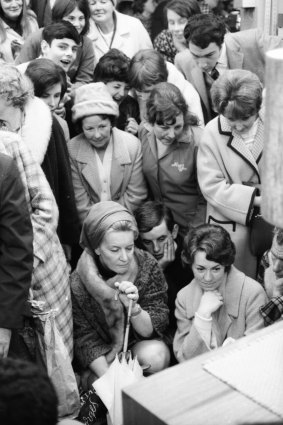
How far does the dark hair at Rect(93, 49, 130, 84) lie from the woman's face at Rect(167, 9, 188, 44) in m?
0.96

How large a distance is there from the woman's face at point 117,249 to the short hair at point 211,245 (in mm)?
261

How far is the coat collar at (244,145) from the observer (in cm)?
380

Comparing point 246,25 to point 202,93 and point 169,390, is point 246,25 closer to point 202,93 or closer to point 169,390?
point 202,93

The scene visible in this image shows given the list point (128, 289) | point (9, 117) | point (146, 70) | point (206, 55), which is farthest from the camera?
point (206, 55)

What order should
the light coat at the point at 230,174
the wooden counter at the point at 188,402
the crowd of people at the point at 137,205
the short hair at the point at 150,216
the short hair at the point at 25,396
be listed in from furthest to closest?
the short hair at the point at 150,216, the light coat at the point at 230,174, the crowd of people at the point at 137,205, the short hair at the point at 25,396, the wooden counter at the point at 188,402

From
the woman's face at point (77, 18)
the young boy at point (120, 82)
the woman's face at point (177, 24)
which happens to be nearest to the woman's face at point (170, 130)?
the young boy at point (120, 82)

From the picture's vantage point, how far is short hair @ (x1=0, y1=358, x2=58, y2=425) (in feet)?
4.82

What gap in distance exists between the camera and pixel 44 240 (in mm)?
3160

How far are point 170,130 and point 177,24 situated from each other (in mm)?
1592

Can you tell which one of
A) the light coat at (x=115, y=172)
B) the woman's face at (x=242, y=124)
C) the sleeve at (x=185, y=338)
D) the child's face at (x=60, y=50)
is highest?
the child's face at (x=60, y=50)

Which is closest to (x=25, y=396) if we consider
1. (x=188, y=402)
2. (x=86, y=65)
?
(x=188, y=402)

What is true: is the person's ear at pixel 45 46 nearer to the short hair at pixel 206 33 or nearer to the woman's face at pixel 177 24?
the short hair at pixel 206 33

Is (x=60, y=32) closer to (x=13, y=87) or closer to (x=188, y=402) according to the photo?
(x=13, y=87)

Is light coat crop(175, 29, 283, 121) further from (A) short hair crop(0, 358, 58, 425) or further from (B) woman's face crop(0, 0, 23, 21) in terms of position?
(A) short hair crop(0, 358, 58, 425)
